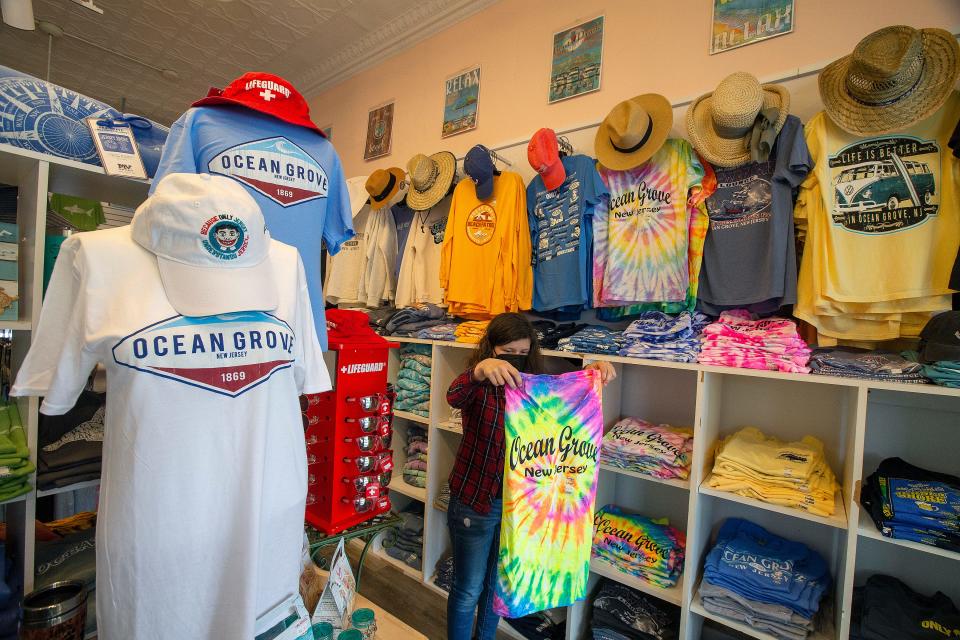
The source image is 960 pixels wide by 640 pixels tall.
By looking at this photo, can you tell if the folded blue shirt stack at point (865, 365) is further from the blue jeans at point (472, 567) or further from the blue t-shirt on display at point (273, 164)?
the blue t-shirt on display at point (273, 164)

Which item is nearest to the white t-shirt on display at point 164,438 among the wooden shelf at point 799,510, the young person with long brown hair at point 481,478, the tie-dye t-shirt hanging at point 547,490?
the tie-dye t-shirt hanging at point 547,490

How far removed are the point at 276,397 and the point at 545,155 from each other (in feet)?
5.67

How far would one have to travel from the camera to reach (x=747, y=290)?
1767mm

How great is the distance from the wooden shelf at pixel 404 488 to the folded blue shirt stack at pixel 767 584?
153cm

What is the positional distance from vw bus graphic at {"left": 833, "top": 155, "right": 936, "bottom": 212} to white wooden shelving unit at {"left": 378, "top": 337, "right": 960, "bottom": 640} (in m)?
0.65

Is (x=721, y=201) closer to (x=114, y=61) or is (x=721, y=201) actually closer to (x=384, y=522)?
(x=384, y=522)

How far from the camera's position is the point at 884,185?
1.53 m

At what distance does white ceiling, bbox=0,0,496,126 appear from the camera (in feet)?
10.2

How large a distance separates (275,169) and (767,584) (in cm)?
220

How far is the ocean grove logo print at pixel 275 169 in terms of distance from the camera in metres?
1.27

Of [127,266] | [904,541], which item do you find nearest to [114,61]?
[127,266]

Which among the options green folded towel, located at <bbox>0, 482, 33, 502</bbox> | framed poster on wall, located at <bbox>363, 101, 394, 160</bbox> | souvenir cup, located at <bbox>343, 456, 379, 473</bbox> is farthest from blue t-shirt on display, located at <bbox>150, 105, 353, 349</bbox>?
framed poster on wall, located at <bbox>363, 101, 394, 160</bbox>

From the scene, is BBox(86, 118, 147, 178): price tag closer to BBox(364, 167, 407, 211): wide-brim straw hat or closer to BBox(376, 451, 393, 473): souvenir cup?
BBox(376, 451, 393, 473): souvenir cup

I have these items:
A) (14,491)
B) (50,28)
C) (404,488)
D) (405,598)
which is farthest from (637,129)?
(50,28)
